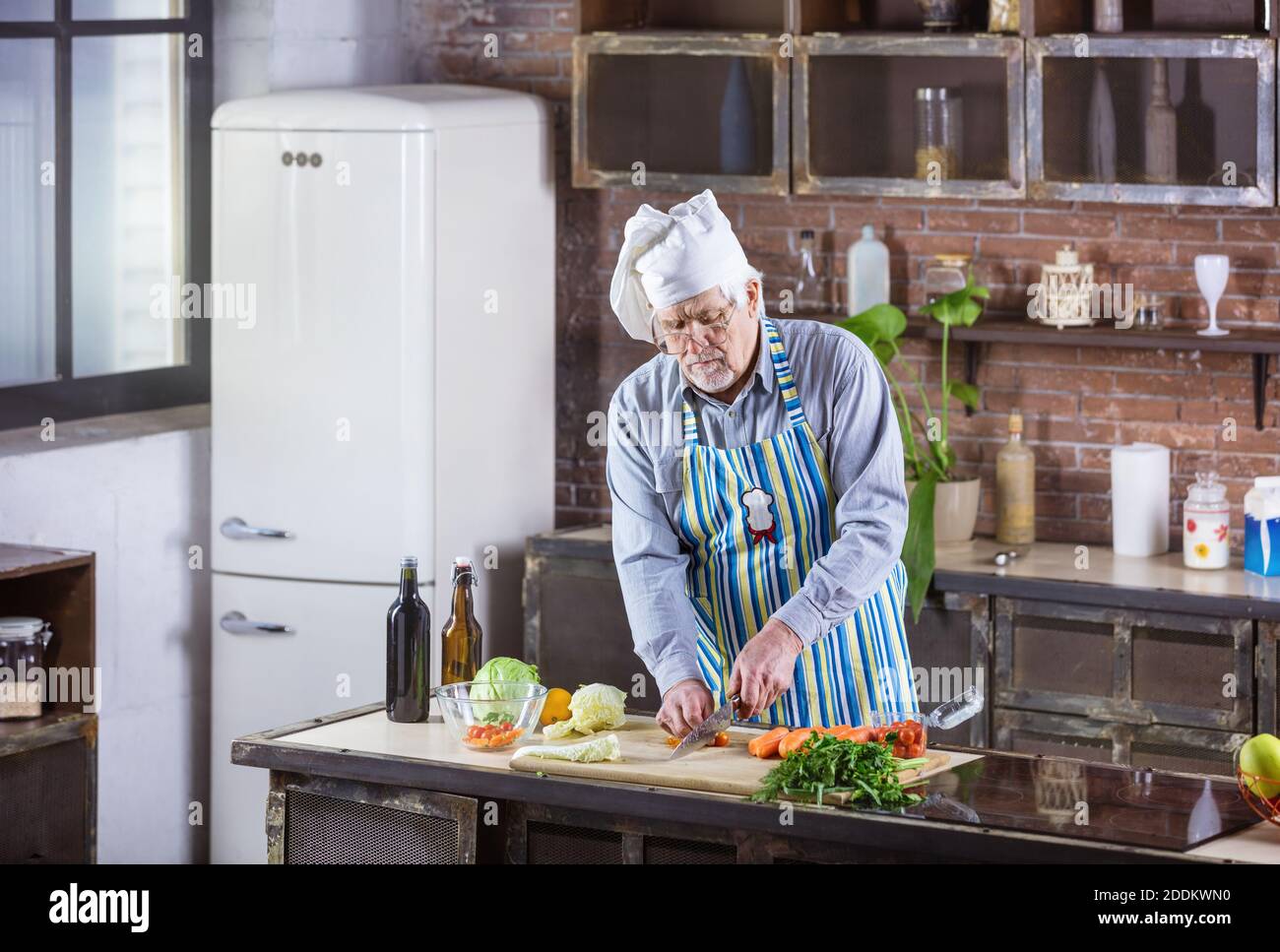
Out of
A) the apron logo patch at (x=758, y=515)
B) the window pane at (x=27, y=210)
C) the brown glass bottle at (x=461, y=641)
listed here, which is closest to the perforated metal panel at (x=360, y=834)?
the brown glass bottle at (x=461, y=641)

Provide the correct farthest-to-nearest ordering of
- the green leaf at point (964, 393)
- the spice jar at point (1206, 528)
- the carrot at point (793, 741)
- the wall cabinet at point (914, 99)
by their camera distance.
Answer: the green leaf at point (964, 393) → the spice jar at point (1206, 528) → the wall cabinet at point (914, 99) → the carrot at point (793, 741)

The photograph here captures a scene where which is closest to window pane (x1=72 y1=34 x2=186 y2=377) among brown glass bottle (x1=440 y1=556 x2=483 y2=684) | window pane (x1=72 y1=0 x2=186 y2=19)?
window pane (x1=72 y1=0 x2=186 y2=19)

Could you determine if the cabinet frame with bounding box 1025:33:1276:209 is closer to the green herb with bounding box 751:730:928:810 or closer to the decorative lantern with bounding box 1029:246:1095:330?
the decorative lantern with bounding box 1029:246:1095:330

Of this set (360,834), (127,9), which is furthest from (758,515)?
(127,9)

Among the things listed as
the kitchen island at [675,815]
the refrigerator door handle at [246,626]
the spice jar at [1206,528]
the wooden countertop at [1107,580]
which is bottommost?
the kitchen island at [675,815]

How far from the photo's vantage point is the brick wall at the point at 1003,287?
17.1 ft

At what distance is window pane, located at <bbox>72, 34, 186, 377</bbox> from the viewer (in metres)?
5.29

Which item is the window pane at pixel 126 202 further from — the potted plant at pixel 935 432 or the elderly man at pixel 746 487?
the elderly man at pixel 746 487

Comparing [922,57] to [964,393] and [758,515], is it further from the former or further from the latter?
[758,515]

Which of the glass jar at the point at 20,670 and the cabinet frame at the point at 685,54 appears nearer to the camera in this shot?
the glass jar at the point at 20,670

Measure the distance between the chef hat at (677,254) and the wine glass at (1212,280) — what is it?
1929 millimetres

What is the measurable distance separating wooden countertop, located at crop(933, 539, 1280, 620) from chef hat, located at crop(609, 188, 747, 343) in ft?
5.41
